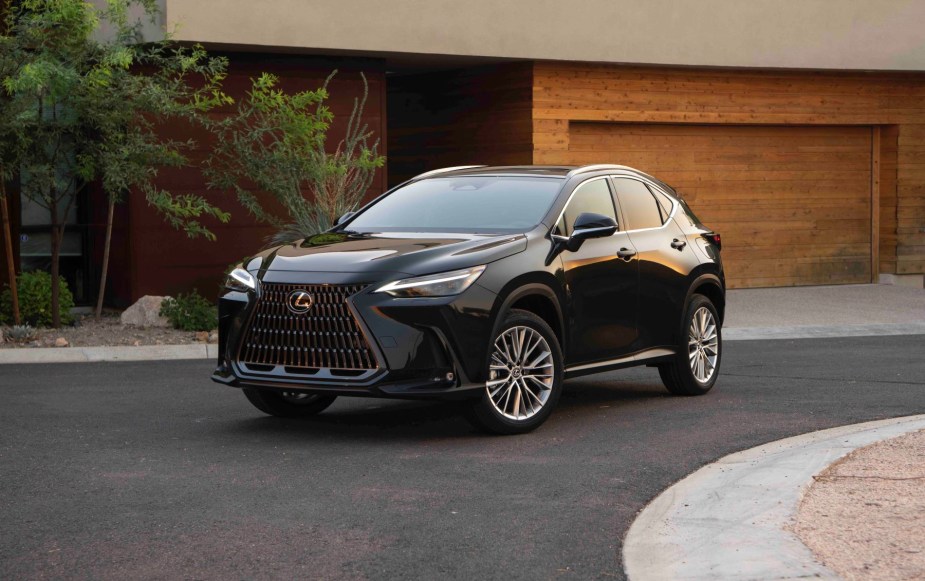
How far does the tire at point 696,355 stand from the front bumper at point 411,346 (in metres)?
2.61

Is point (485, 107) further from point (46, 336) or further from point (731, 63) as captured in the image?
point (46, 336)

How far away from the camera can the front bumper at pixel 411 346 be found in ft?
26.8

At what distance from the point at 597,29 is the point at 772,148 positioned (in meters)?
4.27

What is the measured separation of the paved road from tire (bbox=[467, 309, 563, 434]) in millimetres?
159

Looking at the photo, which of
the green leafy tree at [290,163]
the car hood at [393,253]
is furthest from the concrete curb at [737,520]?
the green leafy tree at [290,163]

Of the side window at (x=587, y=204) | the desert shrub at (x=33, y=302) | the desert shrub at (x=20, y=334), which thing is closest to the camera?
the side window at (x=587, y=204)

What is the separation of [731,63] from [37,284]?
35.5 feet

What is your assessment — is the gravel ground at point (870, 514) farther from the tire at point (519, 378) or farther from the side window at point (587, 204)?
the side window at point (587, 204)

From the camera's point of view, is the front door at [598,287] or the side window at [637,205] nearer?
the front door at [598,287]

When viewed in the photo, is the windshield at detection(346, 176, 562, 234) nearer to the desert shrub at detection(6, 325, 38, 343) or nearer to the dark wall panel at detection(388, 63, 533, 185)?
the desert shrub at detection(6, 325, 38, 343)

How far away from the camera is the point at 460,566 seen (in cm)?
560

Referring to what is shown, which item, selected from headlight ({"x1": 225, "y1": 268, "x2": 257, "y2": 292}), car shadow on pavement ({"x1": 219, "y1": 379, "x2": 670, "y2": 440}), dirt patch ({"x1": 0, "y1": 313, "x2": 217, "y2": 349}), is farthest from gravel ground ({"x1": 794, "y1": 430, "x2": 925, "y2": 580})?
dirt patch ({"x1": 0, "y1": 313, "x2": 217, "y2": 349})

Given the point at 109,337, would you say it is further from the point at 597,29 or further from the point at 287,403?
the point at 597,29

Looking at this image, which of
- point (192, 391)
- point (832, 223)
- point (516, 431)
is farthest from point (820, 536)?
point (832, 223)
